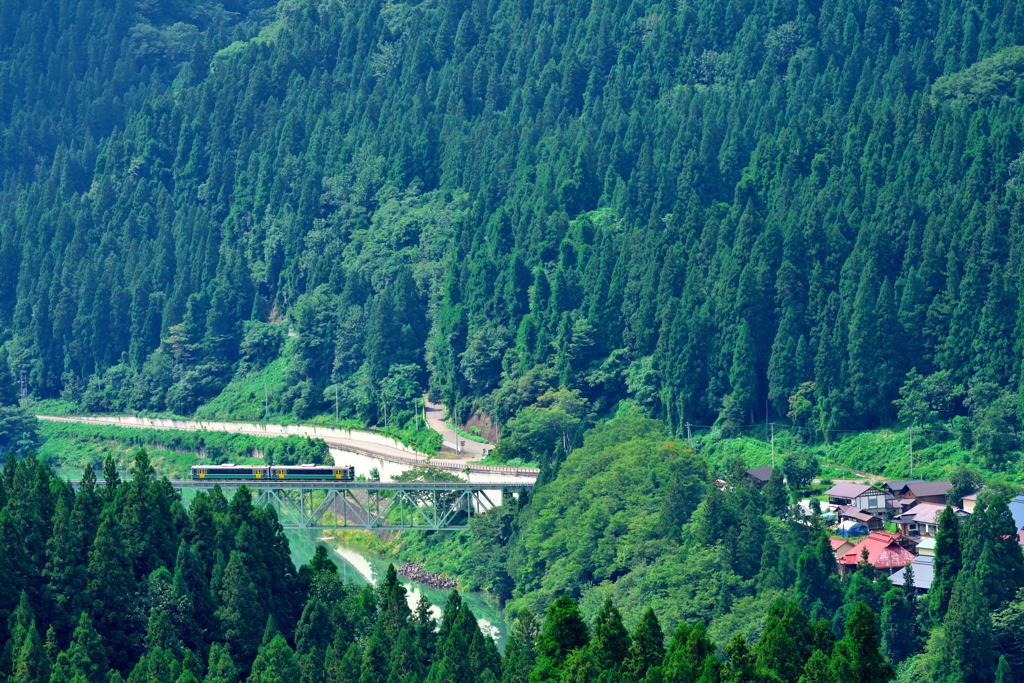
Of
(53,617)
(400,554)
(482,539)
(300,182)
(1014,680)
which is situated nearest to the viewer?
(53,617)

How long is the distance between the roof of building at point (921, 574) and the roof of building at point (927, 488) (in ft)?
25.9

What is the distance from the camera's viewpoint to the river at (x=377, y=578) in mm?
104500

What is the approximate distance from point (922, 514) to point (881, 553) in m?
4.41

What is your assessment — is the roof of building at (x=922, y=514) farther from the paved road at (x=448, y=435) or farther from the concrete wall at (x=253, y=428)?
the concrete wall at (x=253, y=428)

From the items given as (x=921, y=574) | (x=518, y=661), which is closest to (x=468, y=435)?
(x=921, y=574)

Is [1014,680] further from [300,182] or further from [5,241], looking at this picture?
[5,241]

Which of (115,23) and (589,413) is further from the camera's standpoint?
(115,23)

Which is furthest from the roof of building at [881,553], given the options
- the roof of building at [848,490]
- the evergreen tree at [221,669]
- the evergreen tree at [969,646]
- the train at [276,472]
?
the train at [276,472]

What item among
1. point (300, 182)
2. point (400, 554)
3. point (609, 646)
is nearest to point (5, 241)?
point (300, 182)

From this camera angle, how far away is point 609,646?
70188mm

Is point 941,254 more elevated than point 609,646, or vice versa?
point 941,254

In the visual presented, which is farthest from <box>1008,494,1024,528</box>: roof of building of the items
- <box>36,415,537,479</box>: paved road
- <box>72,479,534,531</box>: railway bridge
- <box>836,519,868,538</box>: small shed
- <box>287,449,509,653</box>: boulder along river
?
<box>36,415,537,479</box>: paved road

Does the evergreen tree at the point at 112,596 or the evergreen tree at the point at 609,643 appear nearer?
the evergreen tree at the point at 609,643

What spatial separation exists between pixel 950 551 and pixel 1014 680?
658 cm
